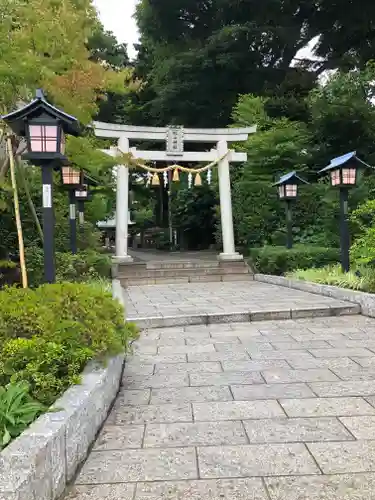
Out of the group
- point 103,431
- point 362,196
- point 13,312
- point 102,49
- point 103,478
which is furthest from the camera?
point 102,49

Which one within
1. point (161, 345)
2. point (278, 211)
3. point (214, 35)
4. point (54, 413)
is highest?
point (214, 35)

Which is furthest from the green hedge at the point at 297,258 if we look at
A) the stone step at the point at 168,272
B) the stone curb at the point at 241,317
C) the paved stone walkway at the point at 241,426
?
the paved stone walkway at the point at 241,426

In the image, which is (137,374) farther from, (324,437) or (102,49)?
(102,49)

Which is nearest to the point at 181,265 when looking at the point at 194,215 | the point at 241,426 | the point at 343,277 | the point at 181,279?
the point at 181,279

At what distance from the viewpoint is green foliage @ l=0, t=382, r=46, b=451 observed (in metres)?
2.23

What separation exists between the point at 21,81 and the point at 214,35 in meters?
12.3

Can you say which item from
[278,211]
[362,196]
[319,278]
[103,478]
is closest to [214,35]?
[278,211]

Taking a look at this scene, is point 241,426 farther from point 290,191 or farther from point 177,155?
point 177,155

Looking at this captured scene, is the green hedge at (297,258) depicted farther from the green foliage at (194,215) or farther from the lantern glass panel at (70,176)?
the green foliage at (194,215)

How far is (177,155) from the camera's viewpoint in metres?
14.4

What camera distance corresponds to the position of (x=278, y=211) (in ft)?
46.5

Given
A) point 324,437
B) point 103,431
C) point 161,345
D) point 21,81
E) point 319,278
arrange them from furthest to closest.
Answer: point 319,278, point 21,81, point 161,345, point 103,431, point 324,437

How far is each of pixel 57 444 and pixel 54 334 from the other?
1.06 m

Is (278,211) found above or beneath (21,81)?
beneath
